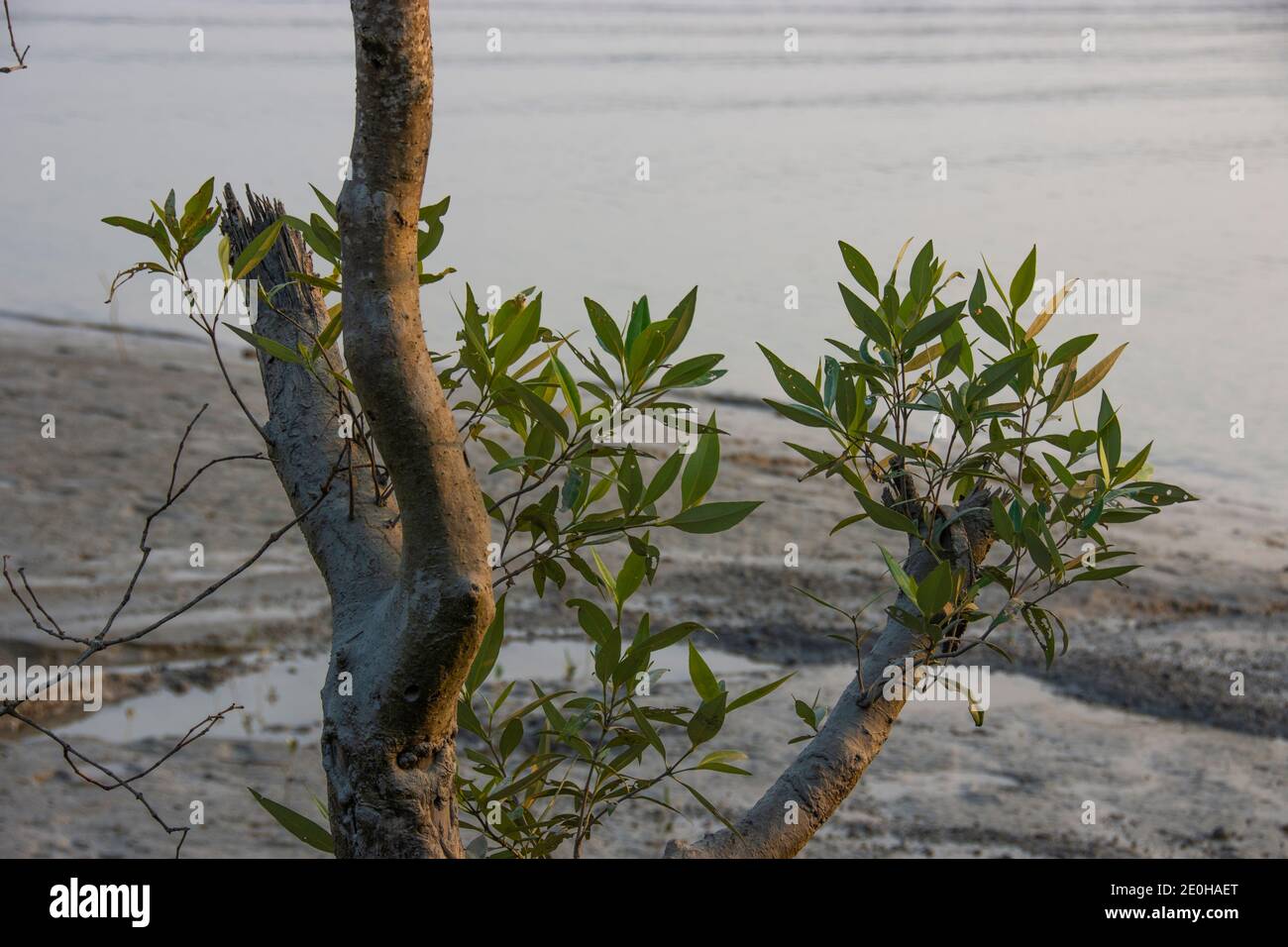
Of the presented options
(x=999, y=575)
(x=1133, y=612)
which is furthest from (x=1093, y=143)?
(x=999, y=575)

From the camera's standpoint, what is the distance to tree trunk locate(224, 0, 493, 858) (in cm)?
127

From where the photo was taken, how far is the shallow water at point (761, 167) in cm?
1085

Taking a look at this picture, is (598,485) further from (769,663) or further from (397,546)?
(769,663)

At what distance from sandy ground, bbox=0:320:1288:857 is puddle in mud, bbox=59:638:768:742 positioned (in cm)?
3

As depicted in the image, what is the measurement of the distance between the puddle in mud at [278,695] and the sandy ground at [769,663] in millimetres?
28

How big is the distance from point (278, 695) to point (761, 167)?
11.7 m

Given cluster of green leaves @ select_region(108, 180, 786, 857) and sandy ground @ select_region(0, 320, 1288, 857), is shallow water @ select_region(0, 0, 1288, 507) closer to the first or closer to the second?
sandy ground @ select_region(0, 320, 1288, 857)

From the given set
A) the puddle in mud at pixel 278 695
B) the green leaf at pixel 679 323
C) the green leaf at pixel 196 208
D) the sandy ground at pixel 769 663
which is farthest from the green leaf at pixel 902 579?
the puddle in mud at pixel 278 695

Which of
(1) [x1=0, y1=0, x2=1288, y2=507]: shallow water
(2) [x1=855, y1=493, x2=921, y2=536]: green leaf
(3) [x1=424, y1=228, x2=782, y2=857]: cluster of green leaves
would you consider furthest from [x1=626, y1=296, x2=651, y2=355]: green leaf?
(1) [x1=0, y1=0, x2=1288, y2=507]: shallow water

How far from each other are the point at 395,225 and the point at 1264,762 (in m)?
4.89

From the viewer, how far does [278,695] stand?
Answer: 5219 millimetres
